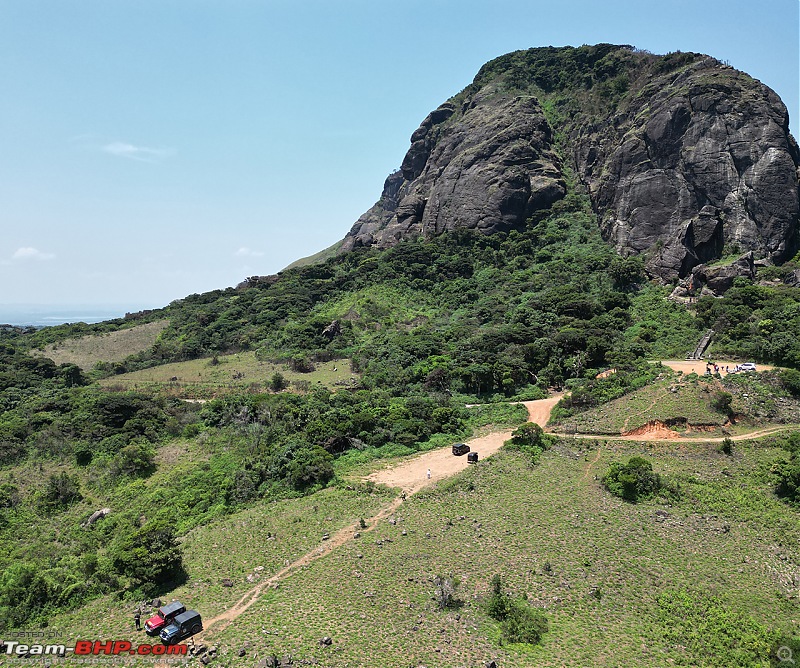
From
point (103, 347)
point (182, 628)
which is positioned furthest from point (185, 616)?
point (103, 347)

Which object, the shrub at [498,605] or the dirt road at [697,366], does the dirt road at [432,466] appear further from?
the dirt road at [697,366]

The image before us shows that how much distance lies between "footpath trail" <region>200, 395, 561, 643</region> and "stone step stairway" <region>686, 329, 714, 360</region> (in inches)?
606

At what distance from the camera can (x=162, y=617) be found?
18281 mm

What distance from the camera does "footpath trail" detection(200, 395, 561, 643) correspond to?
19.7 m

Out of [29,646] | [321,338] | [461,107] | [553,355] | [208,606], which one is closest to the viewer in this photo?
[29,646]

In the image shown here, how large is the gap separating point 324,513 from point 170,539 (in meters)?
8.38

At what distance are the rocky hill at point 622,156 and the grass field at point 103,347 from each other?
54.5 meters

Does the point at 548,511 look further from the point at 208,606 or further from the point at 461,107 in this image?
the point at 461,107

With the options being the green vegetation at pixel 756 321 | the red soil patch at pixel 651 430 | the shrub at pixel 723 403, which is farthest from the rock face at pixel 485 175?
the red soil patch at pixel 651 430

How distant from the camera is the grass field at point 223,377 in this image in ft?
179

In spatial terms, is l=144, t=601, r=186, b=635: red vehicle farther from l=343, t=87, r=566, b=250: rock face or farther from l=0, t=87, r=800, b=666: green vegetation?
l=343, t=87, r=566, b=250: rock face

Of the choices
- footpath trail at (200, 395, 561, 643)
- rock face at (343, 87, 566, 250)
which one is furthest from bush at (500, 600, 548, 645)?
rock face at (343, 87, 566, 250)

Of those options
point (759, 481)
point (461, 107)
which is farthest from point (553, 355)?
point (461, 107)

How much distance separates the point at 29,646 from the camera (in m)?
18.5
